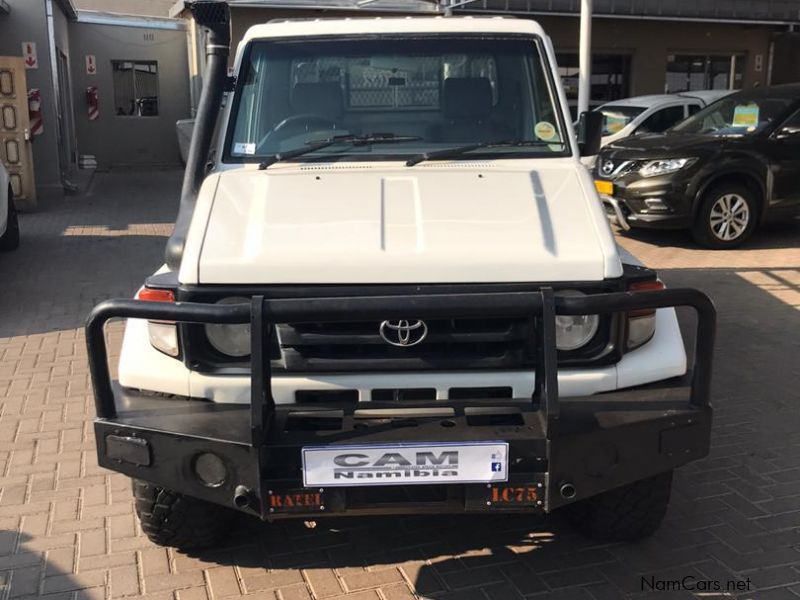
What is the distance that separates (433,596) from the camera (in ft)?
10.4

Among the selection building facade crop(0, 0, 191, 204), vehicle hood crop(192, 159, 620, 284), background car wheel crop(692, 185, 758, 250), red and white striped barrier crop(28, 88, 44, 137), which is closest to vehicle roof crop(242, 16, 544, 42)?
vehicle hood crop(192, 159, 620, 284)

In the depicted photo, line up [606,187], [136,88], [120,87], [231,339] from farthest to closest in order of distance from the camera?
[136,88] → [120,87] → [606,187] → [231,339]

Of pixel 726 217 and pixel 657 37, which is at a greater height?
pixel 657 37

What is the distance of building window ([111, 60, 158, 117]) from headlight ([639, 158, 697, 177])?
11.7 meters

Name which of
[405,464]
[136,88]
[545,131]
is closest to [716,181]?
[545,131]

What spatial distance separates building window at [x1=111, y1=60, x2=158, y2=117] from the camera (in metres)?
17.6

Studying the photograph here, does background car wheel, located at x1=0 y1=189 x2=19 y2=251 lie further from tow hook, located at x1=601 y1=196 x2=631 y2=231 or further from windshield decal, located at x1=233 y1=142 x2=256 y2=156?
tow hook, located at x1=601 y1=196 x2=631 y2=231

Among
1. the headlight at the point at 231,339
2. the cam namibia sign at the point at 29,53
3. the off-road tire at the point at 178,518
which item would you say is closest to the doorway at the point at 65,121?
the cam namibia sign at the point at 29,53

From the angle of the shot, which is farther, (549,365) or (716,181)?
(716,181)

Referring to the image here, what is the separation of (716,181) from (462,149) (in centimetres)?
642

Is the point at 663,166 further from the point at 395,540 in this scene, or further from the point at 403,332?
the point at 403,332

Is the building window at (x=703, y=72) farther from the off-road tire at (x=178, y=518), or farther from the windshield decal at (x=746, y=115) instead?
the off-road tire at (x=178, y=518)

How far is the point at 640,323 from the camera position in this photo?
3.14 meters

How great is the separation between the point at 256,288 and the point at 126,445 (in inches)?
A: 26.8
